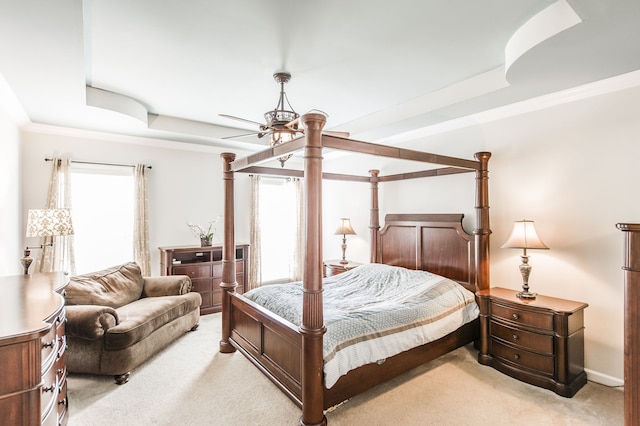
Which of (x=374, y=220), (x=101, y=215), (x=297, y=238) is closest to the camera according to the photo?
(x=101, y=215)

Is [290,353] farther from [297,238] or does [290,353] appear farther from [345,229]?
[297,238]

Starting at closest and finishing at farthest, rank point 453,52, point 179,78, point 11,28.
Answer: point 11,28
point 453,52
point 179,78

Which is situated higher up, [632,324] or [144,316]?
[632,324]

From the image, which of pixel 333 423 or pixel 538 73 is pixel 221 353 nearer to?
pixel 333 423

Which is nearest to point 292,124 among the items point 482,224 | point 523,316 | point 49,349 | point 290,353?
point 290,353

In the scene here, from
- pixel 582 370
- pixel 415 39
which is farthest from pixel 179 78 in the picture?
pixel 582 370

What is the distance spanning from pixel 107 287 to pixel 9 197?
1453mm

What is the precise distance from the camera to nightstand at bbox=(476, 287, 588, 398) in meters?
2.59

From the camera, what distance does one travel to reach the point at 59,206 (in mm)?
4109

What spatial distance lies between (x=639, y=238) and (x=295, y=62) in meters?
2.62

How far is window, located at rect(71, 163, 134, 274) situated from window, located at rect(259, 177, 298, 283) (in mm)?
2165

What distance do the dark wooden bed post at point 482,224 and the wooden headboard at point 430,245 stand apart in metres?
0.13

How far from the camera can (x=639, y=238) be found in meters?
1.57

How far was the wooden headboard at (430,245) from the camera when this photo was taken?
11.9 feet
